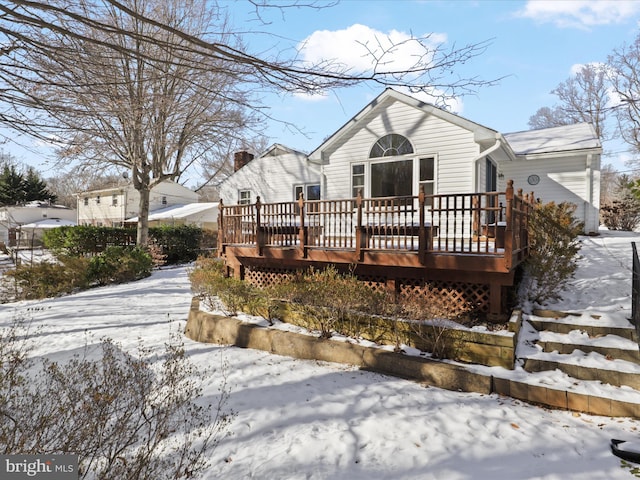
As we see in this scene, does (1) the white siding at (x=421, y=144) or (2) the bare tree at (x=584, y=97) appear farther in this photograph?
(2) the bare tree at (x=584, y=97)

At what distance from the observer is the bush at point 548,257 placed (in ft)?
19.7

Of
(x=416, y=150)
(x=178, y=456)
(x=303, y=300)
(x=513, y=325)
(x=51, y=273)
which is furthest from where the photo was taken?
(x=51, y=273)

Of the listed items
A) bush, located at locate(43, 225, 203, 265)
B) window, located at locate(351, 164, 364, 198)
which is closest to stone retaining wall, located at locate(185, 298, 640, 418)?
window, located at locate(351, 164, 364, 198)

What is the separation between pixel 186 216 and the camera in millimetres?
25766

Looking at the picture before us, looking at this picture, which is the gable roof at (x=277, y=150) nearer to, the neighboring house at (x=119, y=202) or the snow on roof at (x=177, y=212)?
the snow on roof at (x=177, y=212)

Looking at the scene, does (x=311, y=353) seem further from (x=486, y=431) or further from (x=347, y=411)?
(x=486, y=431)

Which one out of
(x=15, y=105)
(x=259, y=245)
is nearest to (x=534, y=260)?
(x=259, y=245)

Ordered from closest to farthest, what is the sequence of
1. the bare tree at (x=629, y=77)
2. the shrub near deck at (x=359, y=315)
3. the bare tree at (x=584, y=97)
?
the shrub near deck at (x=359, y=315), the bare tree at (x=629, y=77), the bare tree at (x=584, y=97)

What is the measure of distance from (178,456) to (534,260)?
6369 millimetres

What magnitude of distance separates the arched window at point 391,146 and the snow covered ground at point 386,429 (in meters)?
5.63

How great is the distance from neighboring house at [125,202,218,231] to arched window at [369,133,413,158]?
18164 mm

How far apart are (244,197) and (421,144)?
31.5 ft

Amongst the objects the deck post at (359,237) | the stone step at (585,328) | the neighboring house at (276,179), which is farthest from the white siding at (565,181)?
the deck post at (359,237)

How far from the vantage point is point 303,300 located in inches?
236
